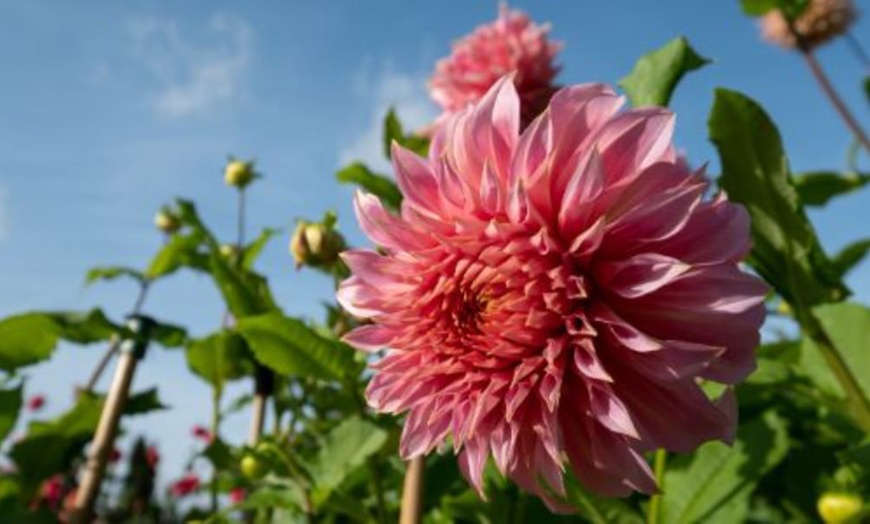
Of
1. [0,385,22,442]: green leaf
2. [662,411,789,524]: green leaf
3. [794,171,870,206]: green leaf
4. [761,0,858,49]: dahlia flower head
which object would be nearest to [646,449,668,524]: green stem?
[662,411,789,524]: green leaf

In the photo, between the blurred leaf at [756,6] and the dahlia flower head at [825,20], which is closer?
the blurred leaf at [756,6]

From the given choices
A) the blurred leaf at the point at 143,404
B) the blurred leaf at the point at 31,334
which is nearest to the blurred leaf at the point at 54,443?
the blurred leaf at the point at 143,404

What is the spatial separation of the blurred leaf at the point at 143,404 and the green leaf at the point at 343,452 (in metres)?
0.93

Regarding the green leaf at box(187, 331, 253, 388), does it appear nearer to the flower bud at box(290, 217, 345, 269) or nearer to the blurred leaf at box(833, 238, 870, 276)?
the flower bud at box(290, 217, 345, 269)

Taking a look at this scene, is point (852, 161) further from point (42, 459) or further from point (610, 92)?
point (42, 459)

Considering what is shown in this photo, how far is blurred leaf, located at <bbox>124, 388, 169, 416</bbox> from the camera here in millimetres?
2029

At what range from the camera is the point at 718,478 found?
112 centimetres

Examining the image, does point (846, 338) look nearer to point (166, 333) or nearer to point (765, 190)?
point (765, 190)

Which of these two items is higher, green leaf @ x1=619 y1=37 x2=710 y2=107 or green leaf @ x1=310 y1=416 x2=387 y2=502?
green leaf @ x1=619 y1=37 x2=710 y2=107

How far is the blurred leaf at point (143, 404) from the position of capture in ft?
6.66

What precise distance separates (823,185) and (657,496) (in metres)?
0.78

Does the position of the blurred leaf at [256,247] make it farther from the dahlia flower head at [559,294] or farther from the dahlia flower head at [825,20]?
the dahlia flower head at [825,20]

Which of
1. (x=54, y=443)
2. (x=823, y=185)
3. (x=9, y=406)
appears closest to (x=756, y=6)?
(x=823, y=185)

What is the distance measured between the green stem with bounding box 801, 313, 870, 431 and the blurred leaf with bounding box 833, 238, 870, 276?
0.71 metres
